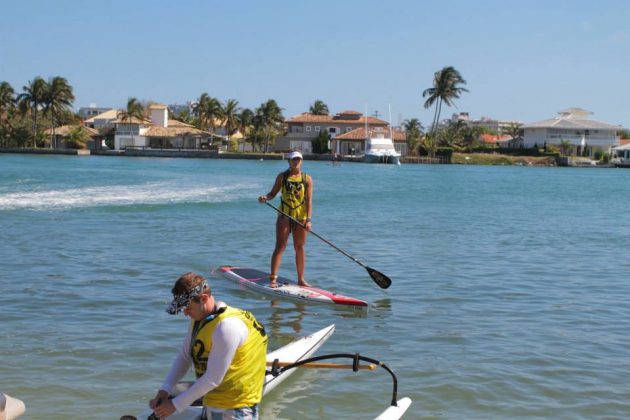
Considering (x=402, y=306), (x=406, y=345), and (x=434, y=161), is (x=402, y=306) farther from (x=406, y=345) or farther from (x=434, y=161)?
(x=434, y=161)

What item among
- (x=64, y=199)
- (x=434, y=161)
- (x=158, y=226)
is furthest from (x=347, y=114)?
(x=158, y=226)

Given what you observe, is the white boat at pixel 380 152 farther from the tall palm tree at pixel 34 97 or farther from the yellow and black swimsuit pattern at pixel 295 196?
the yellow and black swimsuit pattern at pixel 295 196

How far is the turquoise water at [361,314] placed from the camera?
289 inches

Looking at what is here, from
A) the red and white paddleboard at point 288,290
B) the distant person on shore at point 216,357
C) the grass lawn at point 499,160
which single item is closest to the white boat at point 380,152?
the grass lawn at point 499,160

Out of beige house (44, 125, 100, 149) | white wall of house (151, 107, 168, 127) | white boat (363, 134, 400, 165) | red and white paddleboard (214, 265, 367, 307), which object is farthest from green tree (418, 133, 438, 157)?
red and white paddleboard (214, 265, 367, 307)

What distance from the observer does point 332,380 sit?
7688mm

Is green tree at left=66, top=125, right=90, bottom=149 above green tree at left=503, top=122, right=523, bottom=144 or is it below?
below

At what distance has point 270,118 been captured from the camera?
123750 mm

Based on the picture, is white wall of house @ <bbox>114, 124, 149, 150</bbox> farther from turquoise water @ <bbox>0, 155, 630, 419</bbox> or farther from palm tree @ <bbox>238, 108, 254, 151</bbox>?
turquoise water @ <bbox>0, 155, 630, 419</bbox>

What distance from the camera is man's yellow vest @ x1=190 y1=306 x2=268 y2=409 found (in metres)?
4.73

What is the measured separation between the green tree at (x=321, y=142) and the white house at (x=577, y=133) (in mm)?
32513

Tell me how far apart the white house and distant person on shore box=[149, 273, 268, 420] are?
119 meters

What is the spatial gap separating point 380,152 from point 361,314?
9494 cm

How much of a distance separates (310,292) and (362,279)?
266 centimetres
